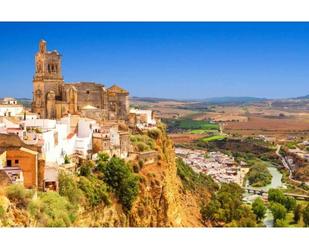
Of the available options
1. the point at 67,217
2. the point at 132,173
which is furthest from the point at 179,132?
the point at 67,217

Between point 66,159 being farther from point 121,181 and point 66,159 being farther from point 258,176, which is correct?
point 258,176

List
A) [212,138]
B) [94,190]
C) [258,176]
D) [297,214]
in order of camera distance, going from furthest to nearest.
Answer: [212,138]
[258,176]
[297,214]
[94,190]

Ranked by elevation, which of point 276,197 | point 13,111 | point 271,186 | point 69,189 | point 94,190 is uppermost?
point 13,111

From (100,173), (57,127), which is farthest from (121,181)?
(57,127)

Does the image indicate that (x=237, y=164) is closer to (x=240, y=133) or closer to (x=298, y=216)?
(x=240, y=133)

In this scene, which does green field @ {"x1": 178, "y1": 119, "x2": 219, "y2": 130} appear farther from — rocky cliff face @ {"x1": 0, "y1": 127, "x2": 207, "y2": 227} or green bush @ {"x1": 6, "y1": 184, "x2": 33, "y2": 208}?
green bush @ {"x1": 6, "y1": 184, "x2": 33, "y2": 208}

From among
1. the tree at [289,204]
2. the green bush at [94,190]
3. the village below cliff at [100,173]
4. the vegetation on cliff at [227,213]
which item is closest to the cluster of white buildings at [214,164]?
the village below cliff at [100,173]
